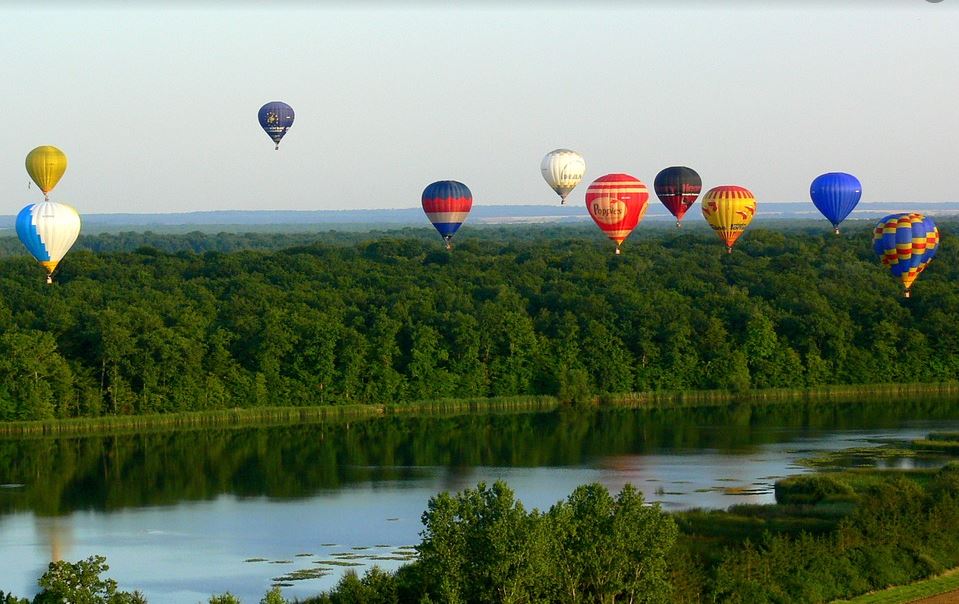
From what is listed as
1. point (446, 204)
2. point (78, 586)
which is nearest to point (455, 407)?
point (446, 204)

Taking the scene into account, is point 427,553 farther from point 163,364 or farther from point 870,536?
Answer: point 163,364

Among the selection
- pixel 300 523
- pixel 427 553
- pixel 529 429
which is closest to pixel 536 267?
pixel 529 429

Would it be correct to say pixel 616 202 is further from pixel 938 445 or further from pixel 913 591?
pixel 913 591

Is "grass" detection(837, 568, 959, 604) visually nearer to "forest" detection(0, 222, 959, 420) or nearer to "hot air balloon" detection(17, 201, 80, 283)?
"hot air balloon" detection(17, 201, 80, 283)

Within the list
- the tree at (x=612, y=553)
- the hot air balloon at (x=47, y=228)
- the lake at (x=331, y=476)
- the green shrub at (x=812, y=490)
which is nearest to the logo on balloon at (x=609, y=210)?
the lake at (x=331, y=476)

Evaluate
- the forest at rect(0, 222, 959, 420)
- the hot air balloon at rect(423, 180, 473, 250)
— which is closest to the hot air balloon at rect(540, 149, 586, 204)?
the hot air balloon at rect(423, 180, 473, 250)
